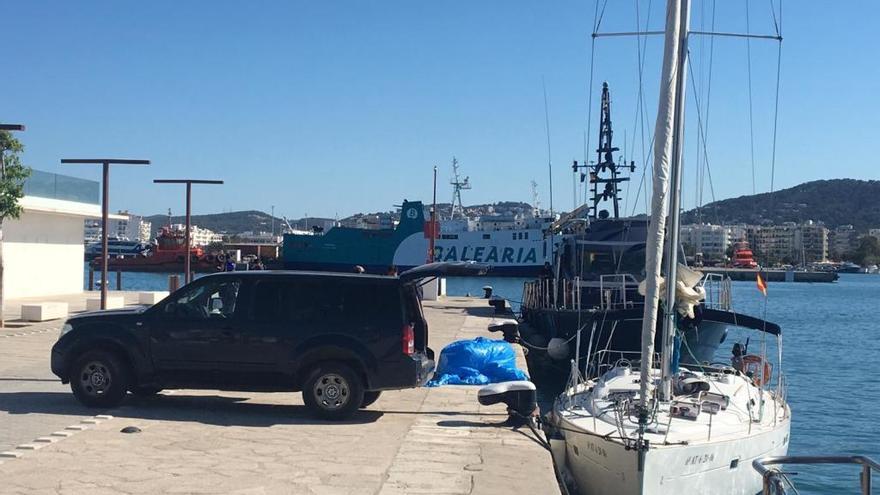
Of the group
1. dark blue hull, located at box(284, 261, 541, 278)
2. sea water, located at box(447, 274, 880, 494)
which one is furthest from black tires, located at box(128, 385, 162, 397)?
dark blue hull, located at box(284, 261, 541, 278)

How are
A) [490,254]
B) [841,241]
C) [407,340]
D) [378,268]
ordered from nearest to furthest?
[407,340] → [378,268] → [490,254] → [841,241]

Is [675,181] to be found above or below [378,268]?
above

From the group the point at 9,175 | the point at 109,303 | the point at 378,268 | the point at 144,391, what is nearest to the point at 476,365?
the point at 144,391

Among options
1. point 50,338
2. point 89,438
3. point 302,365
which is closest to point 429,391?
point 302,365

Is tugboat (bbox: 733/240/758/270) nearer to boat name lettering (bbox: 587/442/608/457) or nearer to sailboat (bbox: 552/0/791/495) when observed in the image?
sailboat (bbox: 552/0/791/495)

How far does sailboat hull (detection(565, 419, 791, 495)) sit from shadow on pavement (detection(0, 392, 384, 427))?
275 centimetres

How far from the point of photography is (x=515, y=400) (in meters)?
11.4

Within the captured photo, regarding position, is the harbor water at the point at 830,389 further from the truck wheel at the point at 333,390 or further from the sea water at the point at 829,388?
the truck wheel at the point at 333,390

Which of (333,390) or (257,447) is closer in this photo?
(257,447)

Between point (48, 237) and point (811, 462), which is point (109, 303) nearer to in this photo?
point (48, 237)

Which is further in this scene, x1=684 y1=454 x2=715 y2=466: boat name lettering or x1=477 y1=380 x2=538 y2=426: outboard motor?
x1=477 y1=380 x2=538 y2=426: outboard motor

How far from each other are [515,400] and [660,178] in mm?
3329

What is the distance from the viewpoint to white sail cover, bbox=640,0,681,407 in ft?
33.7

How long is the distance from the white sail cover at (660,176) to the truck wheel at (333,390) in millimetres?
3426
